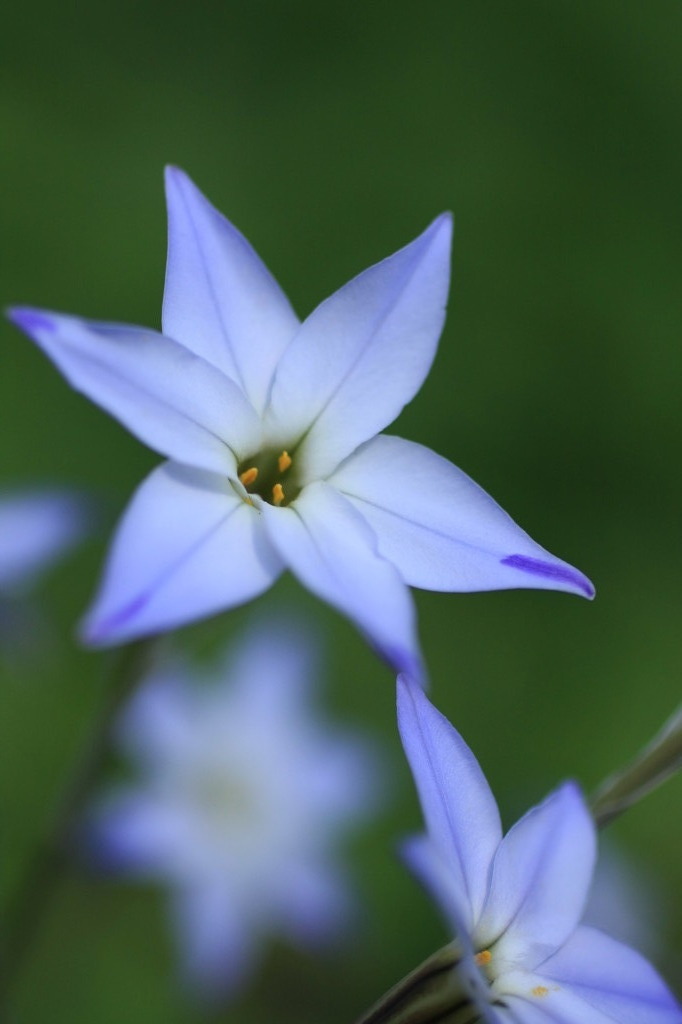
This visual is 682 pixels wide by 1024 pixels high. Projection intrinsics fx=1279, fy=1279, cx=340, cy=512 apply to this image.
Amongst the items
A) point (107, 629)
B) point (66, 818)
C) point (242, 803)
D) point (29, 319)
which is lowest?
point (242, 803)

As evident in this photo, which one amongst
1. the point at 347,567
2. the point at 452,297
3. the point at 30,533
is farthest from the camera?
the point at 452,297

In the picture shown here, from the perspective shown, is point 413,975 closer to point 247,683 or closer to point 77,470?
point 247,683

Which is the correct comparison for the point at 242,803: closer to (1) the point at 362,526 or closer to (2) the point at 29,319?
(1) the point at 362,526

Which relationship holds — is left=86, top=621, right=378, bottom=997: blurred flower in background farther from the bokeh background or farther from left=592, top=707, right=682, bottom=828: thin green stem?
left=592, top=707, right=682, bottom=828: thin green stem

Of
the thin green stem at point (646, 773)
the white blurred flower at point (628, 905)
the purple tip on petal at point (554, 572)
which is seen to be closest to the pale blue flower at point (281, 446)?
the purple tip on petal at point (554, 572)

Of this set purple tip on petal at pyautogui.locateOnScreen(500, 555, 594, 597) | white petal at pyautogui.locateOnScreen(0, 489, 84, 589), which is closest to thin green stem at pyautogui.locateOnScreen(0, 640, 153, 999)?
white petal at pyautogui.locateOnScreen(0, 489, 84, 589)

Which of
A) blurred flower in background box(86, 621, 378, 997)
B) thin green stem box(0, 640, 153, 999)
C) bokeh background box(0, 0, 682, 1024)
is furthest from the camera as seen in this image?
bokeh background box(0, 0, 682, 1024)

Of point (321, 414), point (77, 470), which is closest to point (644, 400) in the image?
point (77, 470)

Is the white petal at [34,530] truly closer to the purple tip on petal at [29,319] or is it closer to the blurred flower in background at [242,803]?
the purple tip on petal at [29,319]

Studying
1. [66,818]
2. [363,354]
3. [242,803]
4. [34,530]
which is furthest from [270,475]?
[242,803]
